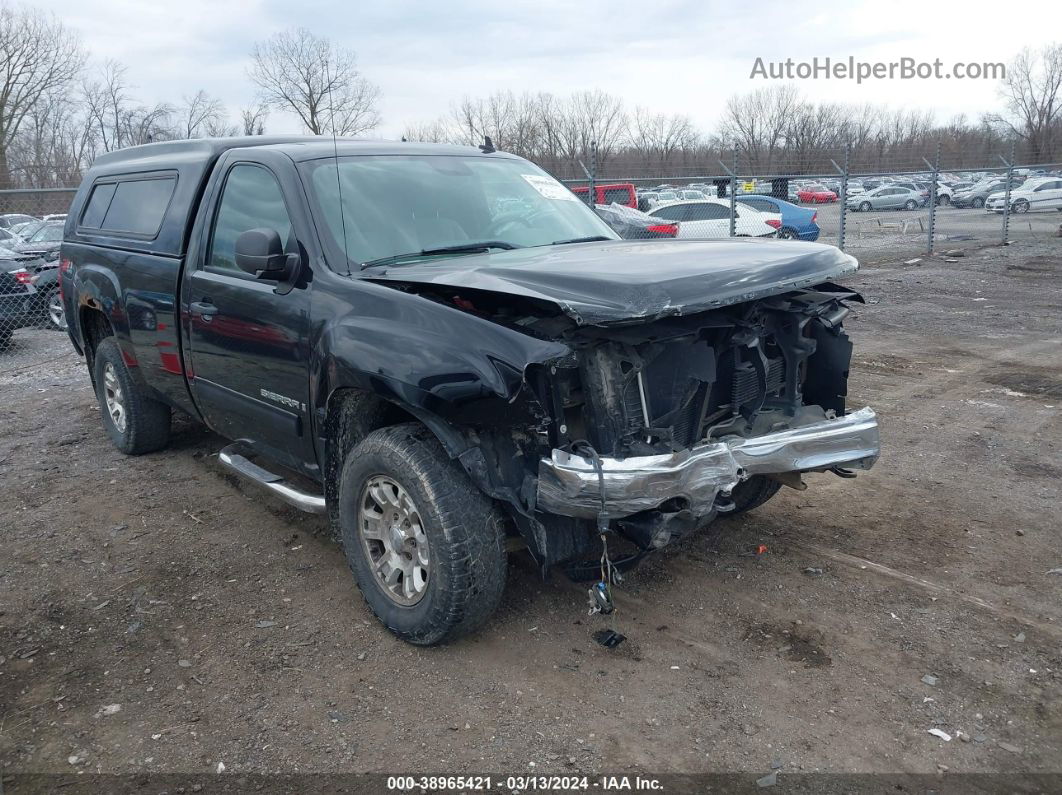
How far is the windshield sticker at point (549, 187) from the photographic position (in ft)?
15.7

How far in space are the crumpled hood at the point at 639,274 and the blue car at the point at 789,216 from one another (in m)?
15.8

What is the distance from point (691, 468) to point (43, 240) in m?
14.9

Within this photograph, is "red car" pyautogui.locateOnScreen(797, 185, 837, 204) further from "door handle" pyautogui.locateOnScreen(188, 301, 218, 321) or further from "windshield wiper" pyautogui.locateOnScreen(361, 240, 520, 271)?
"door handle" pyautogui.locateOnScreen(188, 301, 218, 321)

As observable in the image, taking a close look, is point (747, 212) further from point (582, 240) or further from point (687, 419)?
point (687, 419)

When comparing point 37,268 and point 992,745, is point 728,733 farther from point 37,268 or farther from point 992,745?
point 37,268

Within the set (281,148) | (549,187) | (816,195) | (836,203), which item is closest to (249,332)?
(281,148)

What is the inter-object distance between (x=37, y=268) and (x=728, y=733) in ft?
40.3

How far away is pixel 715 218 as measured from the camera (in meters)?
18.1

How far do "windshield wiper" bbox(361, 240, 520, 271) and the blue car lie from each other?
15710mm

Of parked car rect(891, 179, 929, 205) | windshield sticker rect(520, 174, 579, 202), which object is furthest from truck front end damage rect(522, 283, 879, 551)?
parked car rect(891, 179, 929, 205)

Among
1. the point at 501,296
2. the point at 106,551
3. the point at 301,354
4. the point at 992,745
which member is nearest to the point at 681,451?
the point at 501,296

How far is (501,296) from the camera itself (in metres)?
3.12

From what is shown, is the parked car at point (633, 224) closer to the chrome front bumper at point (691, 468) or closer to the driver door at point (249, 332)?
the driver door at point (249, 332)

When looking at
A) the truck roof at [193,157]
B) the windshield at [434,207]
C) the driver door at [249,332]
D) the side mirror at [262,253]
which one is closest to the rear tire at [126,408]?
the truck roof at [193,157]
